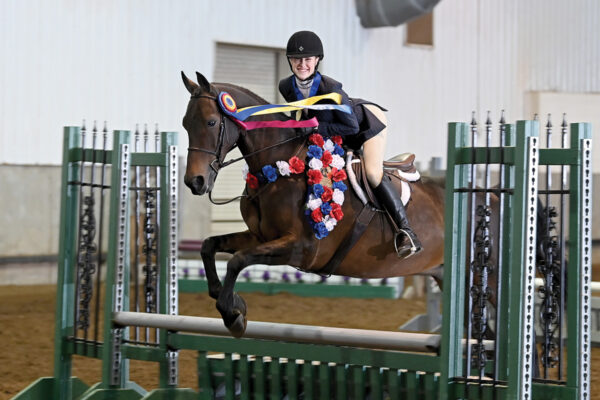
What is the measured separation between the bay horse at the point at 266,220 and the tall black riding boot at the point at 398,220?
0.17 ft

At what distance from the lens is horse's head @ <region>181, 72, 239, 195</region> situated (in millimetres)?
3457

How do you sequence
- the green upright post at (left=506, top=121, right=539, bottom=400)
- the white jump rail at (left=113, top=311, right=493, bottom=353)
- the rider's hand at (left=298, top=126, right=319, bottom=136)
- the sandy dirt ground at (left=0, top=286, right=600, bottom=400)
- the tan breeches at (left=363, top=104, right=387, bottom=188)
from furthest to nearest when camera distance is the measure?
the sandy dirt ground at (left=0, top=286, right=600, bottom=400) → the tan breeches at (left=363, top=104, right=387, bottom=188) → the rider's hand at (left=298, top=126, right=319, bottom=136) → the white jump rail at (left=113, top=311, right=493, bottom=353) → the green upright post at (left=506, top=121, right=539, bottom=400)

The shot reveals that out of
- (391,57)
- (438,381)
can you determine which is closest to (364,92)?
(391,57)

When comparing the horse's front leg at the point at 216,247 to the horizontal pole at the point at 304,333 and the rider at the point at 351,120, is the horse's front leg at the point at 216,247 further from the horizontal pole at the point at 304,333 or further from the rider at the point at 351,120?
the rider at the point at 351,120

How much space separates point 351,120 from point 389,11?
25.2 feet

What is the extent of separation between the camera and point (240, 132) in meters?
3.70

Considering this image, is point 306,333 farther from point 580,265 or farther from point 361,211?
point 580,265

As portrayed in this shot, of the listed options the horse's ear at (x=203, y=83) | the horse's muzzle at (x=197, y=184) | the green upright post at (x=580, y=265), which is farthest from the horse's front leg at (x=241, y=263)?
the green upright post at (x=580, y=265)

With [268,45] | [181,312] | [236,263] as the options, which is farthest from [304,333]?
[268,45]

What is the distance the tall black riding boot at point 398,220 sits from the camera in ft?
12.9

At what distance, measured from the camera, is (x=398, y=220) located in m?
3.98

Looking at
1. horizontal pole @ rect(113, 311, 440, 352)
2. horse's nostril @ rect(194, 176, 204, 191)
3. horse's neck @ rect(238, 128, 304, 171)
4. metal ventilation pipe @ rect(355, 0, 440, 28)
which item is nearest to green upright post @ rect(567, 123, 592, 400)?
horizontal pole @ rect(113, 311, 440, 352)

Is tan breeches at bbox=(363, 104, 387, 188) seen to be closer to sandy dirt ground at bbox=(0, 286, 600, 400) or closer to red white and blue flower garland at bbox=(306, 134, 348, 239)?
red white and blue flower garland at bbox=(306, 134, 348, 239)

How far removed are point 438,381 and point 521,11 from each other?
34.9 ft
